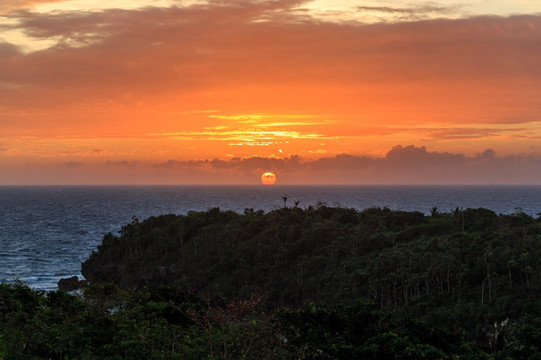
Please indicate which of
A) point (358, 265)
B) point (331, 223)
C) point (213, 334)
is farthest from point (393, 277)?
point (213, 334)

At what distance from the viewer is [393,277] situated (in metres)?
69.6

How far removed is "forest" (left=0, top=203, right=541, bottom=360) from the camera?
30.2 m

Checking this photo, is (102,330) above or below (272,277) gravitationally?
above

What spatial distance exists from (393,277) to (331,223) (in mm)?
32388

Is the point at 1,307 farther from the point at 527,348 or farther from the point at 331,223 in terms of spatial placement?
the point at 331,223

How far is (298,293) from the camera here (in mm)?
78812

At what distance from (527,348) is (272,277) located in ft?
172

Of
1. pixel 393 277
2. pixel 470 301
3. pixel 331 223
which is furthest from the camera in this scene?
pixel 331 223

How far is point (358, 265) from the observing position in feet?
260

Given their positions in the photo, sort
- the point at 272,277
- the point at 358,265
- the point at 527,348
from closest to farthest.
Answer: the point at 527,348 → the point at 358,265 → the point at 272,277

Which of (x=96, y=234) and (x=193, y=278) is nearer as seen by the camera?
(x=193, y=278)

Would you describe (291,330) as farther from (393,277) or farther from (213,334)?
(393,277)

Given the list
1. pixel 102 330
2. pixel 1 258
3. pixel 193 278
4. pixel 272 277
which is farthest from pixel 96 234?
pixel 102 330

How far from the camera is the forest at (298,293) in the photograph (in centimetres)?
3020
